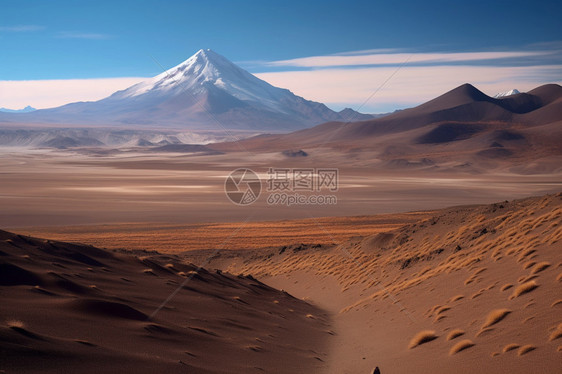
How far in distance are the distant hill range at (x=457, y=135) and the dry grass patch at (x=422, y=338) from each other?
80.2 m

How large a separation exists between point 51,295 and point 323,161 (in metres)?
103

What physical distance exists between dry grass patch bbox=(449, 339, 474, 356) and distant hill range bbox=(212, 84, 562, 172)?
8135 centimetres

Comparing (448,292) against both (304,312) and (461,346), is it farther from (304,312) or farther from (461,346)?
(461,346)

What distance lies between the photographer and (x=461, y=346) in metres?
7.88

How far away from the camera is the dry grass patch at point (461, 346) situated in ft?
25.7

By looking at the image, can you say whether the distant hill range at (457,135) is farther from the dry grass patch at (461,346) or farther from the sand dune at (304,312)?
the dry grass patch at (461,346)

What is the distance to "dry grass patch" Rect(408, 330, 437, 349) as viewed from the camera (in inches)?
359

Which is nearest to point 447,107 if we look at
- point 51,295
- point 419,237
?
point 419,237
